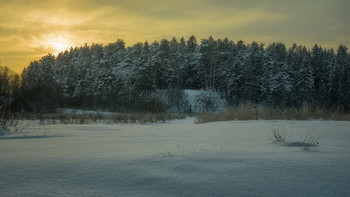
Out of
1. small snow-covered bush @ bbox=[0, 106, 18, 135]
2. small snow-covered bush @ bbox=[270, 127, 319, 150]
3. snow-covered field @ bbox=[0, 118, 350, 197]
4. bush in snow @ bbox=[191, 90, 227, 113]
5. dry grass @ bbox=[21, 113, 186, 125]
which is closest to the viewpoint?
snow-covered field @ bbox=[0, 118, 350, 197]

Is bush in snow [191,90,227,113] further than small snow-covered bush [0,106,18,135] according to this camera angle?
Yes

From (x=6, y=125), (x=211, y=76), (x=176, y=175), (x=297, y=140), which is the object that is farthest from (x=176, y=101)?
(x=176, y=175)

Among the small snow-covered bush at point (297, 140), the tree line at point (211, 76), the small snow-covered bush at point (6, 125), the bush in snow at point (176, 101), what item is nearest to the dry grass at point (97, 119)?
the small snow-covered bush at point (6, 125)

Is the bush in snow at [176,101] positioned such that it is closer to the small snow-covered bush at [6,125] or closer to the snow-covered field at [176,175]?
the small snow-covered bush at [6,125]

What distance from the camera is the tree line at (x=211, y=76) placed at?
4225cm

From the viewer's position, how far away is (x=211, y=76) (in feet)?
164

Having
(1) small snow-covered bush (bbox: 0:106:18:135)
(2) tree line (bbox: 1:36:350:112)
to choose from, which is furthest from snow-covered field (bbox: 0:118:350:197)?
(2) tree line (bbox: 1:36:350:112)

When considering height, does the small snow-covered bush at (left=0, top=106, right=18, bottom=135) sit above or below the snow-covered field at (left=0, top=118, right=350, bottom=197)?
below

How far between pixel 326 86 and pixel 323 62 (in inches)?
215

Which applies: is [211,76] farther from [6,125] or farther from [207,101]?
[6,125]

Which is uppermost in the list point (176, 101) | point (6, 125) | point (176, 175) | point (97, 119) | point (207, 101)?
point (176, 175)

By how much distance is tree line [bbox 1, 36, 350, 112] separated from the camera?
139ft

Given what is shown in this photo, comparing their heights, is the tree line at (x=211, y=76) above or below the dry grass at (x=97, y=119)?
above

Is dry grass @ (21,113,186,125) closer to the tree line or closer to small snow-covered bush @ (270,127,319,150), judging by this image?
small snow-covered bush @ (270,127,319,150)
